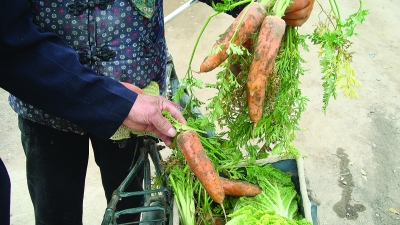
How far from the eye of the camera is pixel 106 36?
1.49 meters

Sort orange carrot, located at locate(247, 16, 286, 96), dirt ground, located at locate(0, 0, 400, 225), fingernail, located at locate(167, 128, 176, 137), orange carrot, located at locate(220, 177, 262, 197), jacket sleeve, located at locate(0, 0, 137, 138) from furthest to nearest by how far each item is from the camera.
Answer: dirt ground, located at locate(0, 0, 400, 225) < orange carrot, located at locate(220, 177, 262, 197) < fingernail, located at locate(167, 128, 176, 137) < orange carrot, located at locate(247, 16, 286, 96) < jacket sleeve, located at locate(0, 0, 137, 138)

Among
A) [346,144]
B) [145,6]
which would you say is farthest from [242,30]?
[346,144]

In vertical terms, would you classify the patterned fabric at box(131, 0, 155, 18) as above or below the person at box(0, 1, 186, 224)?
above

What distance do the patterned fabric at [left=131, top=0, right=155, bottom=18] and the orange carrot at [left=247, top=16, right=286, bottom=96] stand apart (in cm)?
44

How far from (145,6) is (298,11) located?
1.82 feet

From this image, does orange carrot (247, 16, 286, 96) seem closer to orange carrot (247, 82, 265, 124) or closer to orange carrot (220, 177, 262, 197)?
orange carrot (247, 82, 265, 124)

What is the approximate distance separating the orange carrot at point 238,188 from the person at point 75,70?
1.01ft

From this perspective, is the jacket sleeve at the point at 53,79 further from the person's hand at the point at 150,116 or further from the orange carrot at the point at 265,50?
the orange carrot at the point at 265,50

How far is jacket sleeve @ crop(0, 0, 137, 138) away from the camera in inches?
48.7

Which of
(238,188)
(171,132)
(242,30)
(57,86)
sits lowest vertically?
(238,188)

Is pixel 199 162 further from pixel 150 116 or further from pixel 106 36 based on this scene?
pixel 106 36

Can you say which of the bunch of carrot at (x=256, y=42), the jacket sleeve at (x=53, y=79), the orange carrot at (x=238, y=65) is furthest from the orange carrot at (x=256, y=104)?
the jacket sleeve at (x=53, y=79)

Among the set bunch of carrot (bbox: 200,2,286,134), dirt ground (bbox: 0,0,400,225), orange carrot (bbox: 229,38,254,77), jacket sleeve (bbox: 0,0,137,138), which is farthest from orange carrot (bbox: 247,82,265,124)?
dirt ground (bbox: 0,0,400,225)

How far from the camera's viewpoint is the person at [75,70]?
1.29 metres
